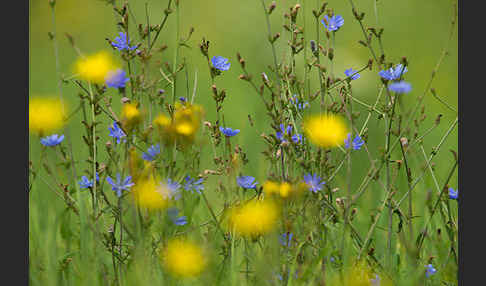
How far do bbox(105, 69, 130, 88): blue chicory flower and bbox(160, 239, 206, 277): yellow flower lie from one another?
424 mm

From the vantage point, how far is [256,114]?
10.7 feet

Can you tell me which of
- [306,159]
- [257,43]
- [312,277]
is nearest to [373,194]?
[306,159]

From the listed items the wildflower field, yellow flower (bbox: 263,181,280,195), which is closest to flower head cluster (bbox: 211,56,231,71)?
the wildflower field

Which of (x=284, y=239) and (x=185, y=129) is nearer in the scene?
(x=185, y=129)

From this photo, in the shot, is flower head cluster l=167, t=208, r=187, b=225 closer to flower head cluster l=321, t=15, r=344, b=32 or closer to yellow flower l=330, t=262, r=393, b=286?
yellow flower l=330, t=262, r=393, b=286

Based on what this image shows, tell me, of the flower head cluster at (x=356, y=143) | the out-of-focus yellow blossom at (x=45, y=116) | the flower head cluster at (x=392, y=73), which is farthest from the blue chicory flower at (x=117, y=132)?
the flower head cluster at (x=392, y=73)

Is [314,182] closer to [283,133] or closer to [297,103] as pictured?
[283,133]

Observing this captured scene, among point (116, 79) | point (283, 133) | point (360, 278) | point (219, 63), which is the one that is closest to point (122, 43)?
point (116, 79)

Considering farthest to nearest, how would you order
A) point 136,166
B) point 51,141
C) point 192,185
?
1. point 51,141
2. point 192,185
3. point 136,166

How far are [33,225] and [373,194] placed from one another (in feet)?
4.17

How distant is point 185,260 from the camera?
1379 mm

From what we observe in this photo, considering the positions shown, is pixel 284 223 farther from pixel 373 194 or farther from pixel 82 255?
pixel 373 194

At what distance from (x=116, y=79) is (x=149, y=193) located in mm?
304

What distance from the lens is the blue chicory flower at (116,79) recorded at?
1544mm
